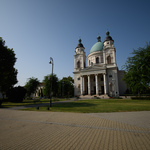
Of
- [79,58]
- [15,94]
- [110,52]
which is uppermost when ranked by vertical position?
[110,52]

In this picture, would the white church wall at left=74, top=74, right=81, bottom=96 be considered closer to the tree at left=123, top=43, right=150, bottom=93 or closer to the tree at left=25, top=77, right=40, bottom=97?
the tree at left=25, top=77, right=40, bottom=97

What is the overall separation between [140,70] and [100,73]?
22783mm

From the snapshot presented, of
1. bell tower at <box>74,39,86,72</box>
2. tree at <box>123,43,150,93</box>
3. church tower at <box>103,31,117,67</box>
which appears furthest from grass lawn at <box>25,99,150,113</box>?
bell tower at <box>74,39,86,72</box>

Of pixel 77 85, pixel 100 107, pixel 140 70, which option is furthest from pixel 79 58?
pixel 100 107

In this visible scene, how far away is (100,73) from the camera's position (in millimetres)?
46438

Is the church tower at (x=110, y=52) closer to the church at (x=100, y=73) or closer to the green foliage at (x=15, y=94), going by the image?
the church at (x=100, y=73)

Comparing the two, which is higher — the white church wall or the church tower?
the church tower

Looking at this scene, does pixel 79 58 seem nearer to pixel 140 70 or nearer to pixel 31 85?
pixel 31 85

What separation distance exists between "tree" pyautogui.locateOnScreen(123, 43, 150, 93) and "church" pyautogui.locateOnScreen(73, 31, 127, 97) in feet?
58.7

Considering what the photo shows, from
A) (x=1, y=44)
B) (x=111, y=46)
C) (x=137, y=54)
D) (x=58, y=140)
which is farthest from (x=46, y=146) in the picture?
(x=111, y=46)

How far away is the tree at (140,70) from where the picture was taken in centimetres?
2341

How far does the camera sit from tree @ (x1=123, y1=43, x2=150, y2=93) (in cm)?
2341

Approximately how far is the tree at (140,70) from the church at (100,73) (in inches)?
705

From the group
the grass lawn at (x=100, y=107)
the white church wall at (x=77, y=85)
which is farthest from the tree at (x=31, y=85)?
the grass lawn at (x=100, y=107)
